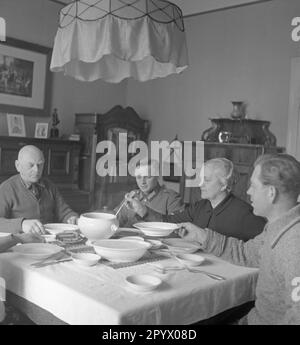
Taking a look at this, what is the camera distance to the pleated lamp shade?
189cm

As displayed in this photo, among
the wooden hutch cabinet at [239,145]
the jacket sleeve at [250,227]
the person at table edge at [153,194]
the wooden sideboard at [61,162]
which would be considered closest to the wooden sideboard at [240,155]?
the wooden hutch cabinet at [239,145]

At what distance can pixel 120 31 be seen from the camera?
1.91 meters

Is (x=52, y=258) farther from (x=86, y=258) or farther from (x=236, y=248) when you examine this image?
(x=236, y=248)

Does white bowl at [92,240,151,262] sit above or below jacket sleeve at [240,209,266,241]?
below

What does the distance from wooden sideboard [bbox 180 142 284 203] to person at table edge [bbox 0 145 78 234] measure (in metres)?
2.46

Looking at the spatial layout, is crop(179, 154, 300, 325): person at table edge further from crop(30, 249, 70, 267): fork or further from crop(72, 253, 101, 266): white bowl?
crop(30, 249, 70, 267): fork

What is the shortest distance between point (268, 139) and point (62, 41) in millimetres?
3347

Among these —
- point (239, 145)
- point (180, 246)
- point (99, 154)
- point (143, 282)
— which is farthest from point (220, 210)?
point (99, 154)

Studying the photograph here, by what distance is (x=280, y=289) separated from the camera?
55.2 inches

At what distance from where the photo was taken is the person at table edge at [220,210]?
83.3 inches

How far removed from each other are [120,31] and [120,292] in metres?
1.21

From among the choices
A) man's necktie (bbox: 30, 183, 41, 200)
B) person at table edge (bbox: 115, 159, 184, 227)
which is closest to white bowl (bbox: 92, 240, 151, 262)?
man's necktie (bbox: 30, 183, 41, 200)
